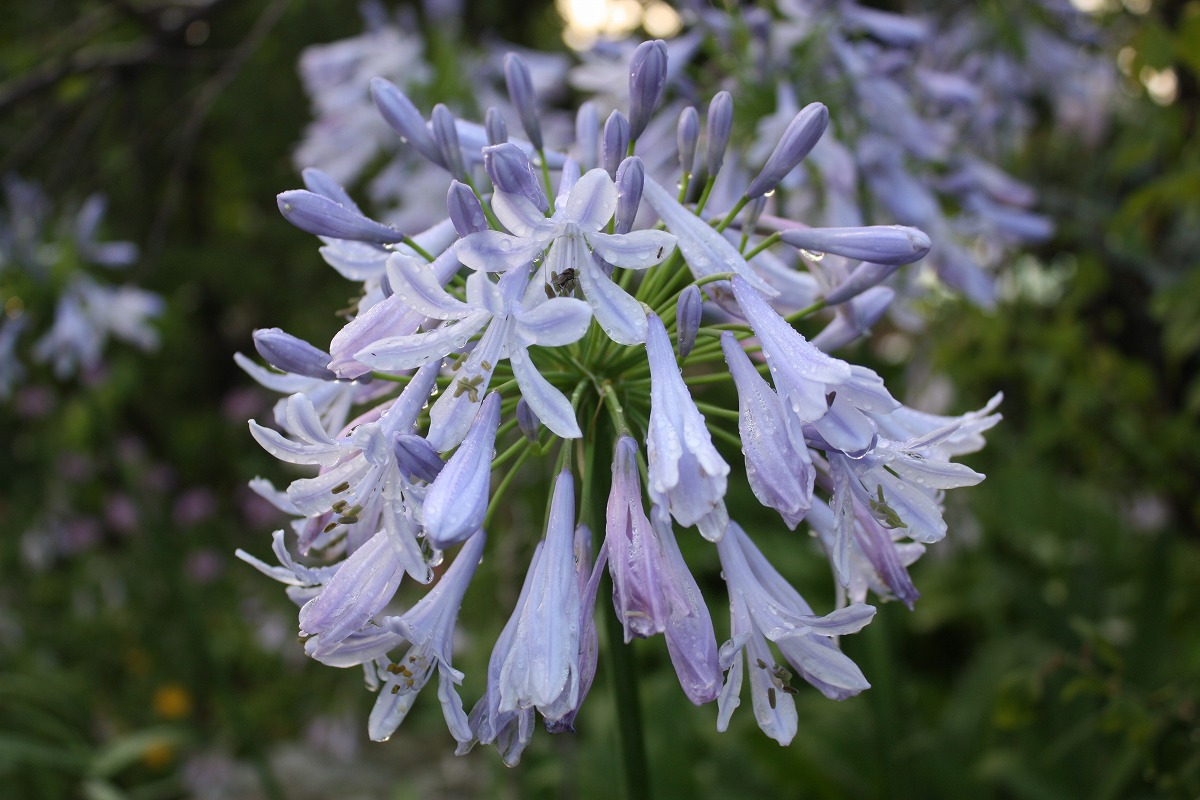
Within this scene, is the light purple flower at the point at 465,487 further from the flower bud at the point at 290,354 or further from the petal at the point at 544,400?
the flower bud at the point at 290,354

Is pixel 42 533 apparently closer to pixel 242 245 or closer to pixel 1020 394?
pixel 242 245

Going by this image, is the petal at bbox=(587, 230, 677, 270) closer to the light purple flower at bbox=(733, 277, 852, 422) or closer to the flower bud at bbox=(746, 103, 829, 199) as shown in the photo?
the light purple flower at bbox=(733, 277, 852, 422)

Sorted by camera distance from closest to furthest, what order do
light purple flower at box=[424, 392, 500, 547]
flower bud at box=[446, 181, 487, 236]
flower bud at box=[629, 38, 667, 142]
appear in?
light purple flower at box=[424, 392, 500, 547] → flower bud at box=[446, 181, 487, 236] → flower bud at box=[629, 38, 667, 142]

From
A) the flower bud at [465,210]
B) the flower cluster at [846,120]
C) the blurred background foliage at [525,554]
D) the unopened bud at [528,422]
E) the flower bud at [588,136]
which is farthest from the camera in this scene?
the blurred background foliage at [525,554]

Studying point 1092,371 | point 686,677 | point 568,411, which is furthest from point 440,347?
point 1092,371

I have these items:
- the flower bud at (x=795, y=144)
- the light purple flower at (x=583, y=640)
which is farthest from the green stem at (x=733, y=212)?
the light purple flower at (x=583, y=640)

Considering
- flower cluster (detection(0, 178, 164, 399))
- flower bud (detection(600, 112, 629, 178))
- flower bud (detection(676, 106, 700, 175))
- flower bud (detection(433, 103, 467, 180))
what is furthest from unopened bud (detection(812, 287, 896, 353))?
flower cluster (detection(0, 178, 164, 399))
